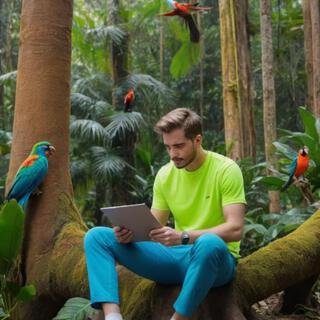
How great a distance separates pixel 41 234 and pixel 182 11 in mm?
5560

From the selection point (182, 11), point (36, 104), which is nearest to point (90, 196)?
point (182, 11)

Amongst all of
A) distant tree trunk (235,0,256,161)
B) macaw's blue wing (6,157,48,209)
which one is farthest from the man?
distant tree trunk (235,0,256,161)

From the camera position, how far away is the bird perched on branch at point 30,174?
13.5 ft

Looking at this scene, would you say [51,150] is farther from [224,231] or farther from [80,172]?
[80,172]

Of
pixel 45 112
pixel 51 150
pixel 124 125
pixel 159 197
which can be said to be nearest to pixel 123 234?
pixel 159 197

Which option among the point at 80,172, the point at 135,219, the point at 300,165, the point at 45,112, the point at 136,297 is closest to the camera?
the point at 135,219

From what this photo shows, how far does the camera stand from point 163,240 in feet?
9.41

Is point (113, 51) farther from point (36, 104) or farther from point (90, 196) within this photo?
point (36, 104)

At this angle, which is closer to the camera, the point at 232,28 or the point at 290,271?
the point at 290,271

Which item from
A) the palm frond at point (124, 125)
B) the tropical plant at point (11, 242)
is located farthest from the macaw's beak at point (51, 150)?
the palm frond at point (124, 125)

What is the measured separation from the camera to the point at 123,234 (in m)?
2.93

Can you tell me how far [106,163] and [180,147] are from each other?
7048mm

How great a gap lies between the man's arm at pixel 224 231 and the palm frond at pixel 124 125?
7309 mm

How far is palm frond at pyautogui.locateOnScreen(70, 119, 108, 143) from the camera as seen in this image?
9930mm
